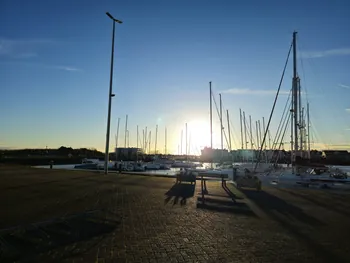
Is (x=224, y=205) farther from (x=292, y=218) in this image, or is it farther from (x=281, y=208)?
(x=292, y=218)

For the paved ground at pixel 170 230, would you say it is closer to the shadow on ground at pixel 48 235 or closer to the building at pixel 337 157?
the shadow on ground at pixel 48 235

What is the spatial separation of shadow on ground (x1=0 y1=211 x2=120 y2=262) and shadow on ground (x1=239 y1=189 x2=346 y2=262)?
450 cm

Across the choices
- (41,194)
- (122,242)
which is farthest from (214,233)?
(41,194)

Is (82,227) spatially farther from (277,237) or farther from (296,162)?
(296,162)

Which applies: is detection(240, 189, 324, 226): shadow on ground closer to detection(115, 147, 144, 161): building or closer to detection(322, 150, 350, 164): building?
detection(322, 150, 350, 164): building

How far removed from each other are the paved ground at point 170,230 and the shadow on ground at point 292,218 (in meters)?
0.02

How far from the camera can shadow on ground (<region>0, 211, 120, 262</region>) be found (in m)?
5.34

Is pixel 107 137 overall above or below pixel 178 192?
above

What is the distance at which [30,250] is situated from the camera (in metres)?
5.48

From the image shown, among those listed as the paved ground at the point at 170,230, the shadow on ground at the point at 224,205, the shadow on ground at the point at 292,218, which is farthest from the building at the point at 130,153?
the paved ground at the point at 170,230

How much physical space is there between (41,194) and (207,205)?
7.06 m

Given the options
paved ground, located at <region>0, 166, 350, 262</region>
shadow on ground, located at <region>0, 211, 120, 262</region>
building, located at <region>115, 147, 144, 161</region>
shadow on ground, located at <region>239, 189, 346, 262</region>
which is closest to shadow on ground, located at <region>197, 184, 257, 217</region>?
paved ground, located at <region>0, 166, 350, 262</region>

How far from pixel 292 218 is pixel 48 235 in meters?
6.67

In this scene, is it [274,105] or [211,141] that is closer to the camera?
[274,105]
